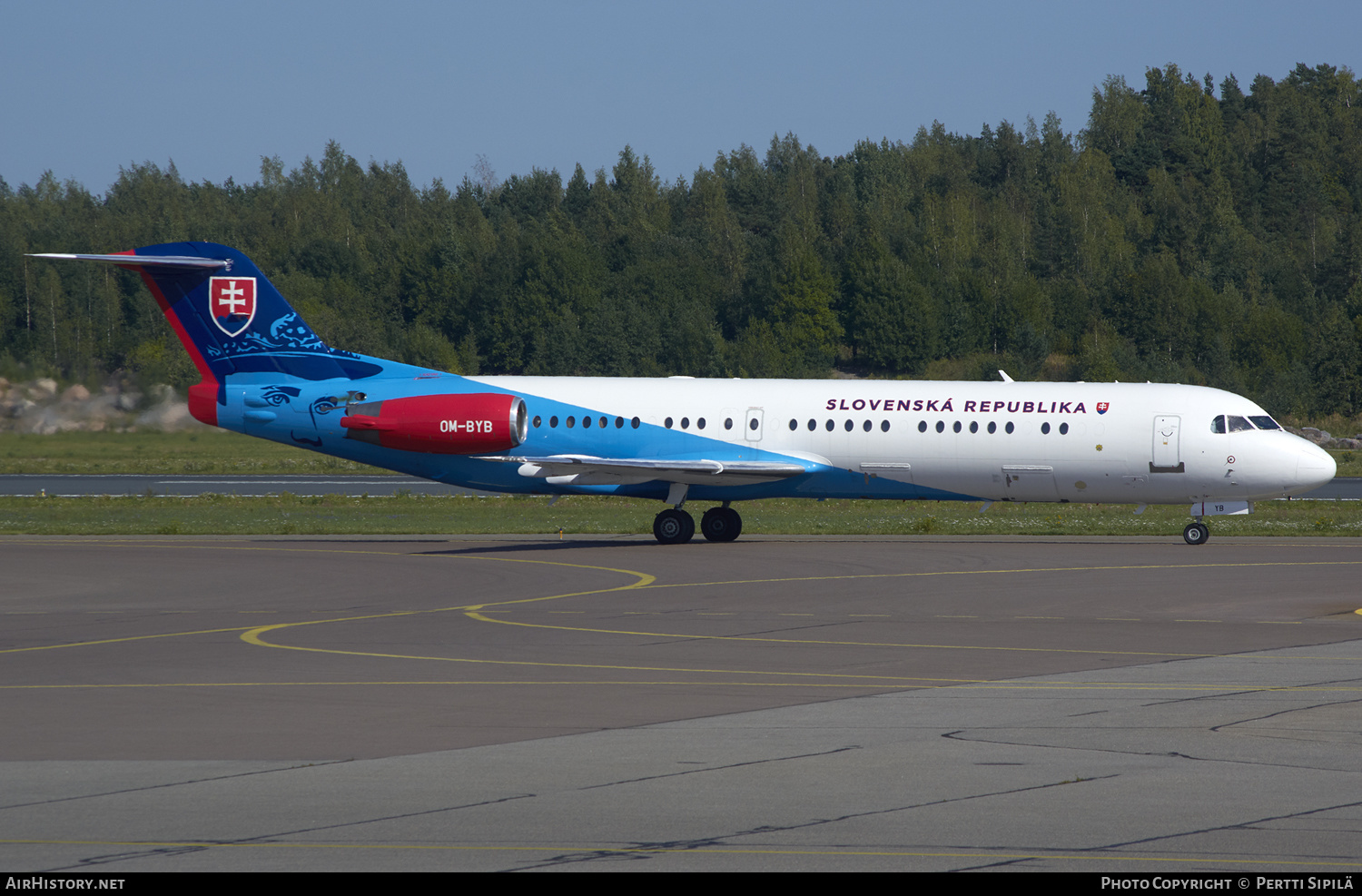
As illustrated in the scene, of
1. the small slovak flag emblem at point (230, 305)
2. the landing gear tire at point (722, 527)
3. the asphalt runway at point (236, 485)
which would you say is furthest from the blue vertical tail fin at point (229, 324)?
the asphalt runway at point (236, 485)

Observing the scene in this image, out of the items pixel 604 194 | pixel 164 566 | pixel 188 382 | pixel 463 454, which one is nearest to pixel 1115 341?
pixel 604 194

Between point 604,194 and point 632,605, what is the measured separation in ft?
387

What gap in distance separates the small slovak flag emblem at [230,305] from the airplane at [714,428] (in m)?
0.04

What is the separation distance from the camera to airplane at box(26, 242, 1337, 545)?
30797mm

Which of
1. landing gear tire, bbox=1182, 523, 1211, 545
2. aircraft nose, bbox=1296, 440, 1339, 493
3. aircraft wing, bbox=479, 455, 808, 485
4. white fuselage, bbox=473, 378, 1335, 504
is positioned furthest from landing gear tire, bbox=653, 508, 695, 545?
aircraft nose, bbox=1296, 440, 1339, 493

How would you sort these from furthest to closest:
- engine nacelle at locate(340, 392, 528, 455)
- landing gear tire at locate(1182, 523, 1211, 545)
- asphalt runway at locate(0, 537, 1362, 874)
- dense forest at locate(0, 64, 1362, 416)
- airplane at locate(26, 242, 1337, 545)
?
dense forest at locate(0, 64, 1362, 416) < engine nacelle at locate(340, 392, 528, 455) < landing gear tire at locate(1182, 523, 1211, 545) < airplane at locate(26, 242, 1337, 545) < asphalt runway at locate(0, 537, 1362, 874)

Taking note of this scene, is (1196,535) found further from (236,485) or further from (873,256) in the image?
(873,256)

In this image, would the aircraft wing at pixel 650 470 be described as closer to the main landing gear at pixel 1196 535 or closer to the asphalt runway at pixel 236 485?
the main landing gear at pixel 1196 535

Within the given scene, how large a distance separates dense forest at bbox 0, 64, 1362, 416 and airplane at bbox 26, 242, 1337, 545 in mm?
35548

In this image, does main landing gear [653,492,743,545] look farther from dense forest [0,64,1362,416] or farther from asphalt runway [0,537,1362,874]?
dense forest [0,64,1362,416]

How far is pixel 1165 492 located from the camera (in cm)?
3103

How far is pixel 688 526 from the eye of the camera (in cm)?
3228

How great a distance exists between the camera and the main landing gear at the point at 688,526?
32.2 metres

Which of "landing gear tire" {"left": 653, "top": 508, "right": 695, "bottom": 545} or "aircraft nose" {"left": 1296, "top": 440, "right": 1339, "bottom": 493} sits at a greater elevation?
"aircraft nose" {"left": 1296, "top": 440, "right": 1339, "bottom": 493}
